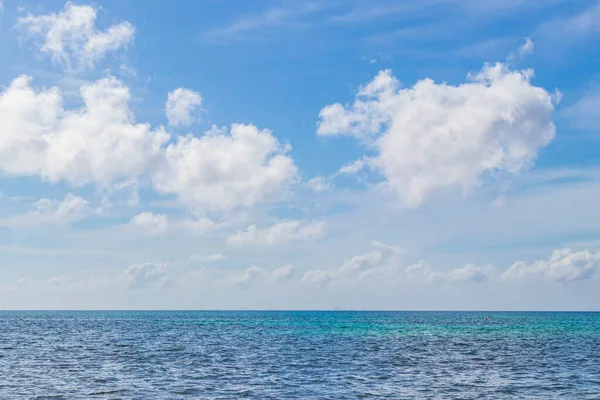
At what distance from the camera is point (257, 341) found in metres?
86.4

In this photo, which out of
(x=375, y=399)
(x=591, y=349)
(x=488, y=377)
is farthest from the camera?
(x=591, y=349)

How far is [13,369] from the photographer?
168ft

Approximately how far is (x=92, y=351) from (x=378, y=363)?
34.2 m

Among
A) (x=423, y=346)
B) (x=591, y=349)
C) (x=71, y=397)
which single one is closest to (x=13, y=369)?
(x=71, y=397)

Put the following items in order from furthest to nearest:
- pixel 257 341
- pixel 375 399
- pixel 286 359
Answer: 1. pixel 257 341
2. pixel 286 359
3. pixel 375 399

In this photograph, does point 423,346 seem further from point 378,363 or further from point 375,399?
point 375,399

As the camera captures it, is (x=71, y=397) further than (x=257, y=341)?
No

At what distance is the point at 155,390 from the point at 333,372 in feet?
51.3

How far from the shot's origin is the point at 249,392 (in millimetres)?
40062

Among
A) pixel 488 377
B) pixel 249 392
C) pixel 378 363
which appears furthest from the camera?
pixel 378 363

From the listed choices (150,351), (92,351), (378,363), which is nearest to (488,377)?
(378,363)

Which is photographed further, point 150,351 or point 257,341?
point 257,341

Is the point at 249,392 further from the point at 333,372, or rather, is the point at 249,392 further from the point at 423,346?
the point at 423,346

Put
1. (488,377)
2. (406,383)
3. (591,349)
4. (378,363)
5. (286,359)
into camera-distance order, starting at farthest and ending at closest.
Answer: (591,349)
(286,359)
(378,363)
(488,377)
(406,383)
